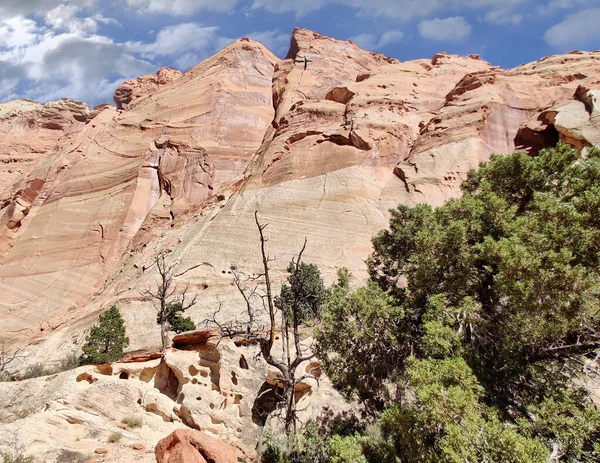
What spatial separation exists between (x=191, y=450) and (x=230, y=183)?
30.2m

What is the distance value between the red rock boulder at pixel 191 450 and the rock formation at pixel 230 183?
2240 millimetres

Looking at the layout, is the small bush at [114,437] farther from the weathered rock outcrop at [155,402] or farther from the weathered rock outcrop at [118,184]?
the weathered rock outcrop at [118,184]

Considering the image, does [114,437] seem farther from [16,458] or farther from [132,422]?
[16,458]

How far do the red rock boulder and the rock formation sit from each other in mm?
2240

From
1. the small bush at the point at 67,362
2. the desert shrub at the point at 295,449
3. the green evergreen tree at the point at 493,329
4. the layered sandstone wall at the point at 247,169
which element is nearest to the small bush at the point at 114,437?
the desert shrub at the point at 295,449

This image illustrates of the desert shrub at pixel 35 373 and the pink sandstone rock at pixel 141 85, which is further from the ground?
the pink sandstone rock at pixel 141 85

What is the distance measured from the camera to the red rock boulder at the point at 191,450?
9109 millimetres

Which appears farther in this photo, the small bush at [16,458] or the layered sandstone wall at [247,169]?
the layered sandstone wall at [247,169]

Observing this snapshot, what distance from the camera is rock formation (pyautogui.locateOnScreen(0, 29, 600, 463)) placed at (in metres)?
24.9

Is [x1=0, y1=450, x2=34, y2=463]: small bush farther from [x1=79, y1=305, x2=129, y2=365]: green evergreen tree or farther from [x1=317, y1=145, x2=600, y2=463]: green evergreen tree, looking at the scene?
[x1=79, y1=305, x2=129, y2=365]: green evergreen tree

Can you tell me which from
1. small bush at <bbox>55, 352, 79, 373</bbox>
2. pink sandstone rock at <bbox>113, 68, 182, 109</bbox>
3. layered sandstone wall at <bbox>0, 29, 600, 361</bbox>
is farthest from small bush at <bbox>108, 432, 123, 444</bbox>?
pink sandstone rock at <bbox>113, 68, 182, 109</bbox>

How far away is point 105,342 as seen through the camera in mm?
20516

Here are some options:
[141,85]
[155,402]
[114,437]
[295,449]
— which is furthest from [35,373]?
[141,85]

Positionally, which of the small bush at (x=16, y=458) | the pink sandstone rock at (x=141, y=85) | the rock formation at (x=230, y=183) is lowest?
the small bush at (x=16, y=458)
